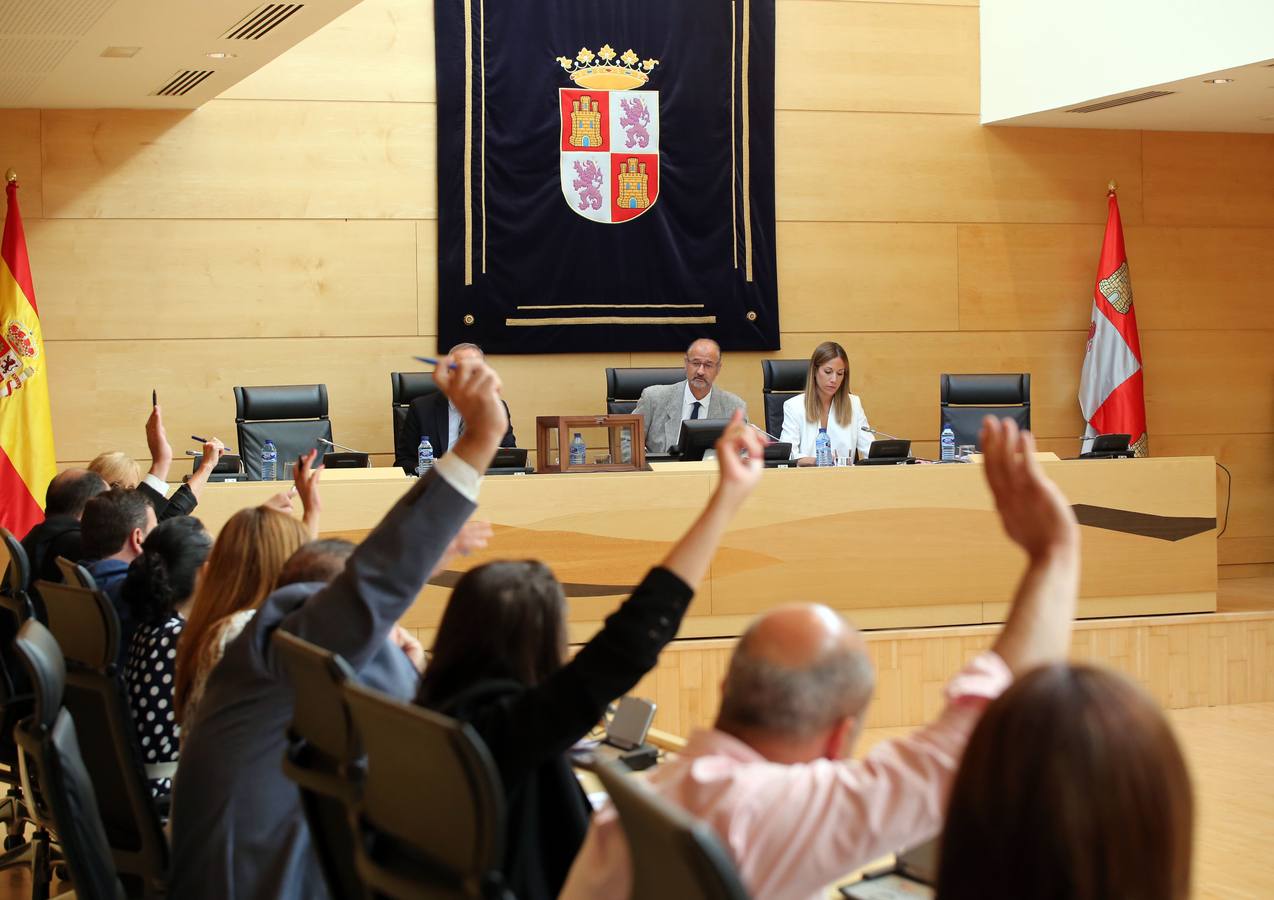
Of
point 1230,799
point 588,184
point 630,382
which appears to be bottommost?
point 1230,799

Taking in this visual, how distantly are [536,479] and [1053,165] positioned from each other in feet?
15.8

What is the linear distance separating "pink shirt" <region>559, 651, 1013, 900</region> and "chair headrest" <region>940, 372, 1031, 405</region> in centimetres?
653

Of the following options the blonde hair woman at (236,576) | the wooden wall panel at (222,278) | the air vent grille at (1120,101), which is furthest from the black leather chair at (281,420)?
the air vent grille at (1120,101)

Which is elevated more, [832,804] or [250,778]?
[832,804]

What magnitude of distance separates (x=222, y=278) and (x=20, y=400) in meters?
1.27

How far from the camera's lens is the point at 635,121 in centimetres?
840

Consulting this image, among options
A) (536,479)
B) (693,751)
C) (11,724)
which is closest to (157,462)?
(11,724)

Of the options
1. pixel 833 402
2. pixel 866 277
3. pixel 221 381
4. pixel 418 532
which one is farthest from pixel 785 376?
pixel 418 532

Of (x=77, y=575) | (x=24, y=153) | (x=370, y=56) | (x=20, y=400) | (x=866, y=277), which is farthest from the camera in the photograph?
(x=866, y=277)

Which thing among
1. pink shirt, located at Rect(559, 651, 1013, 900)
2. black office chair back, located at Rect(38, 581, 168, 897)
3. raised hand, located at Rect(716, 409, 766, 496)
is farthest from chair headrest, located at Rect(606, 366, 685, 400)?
pink shirt, located at Rect(559, 651, 1013, 900)

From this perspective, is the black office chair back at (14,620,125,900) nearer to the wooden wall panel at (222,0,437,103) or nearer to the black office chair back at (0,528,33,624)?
the black office chair back at (0,528,33,624)

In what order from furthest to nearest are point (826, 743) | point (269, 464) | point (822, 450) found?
point (822, 450) → point (269, 464) → point (826, 743)

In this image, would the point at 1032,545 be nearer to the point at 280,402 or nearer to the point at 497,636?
the point at 497,636

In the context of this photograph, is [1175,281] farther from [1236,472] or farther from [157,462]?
[157,462]
